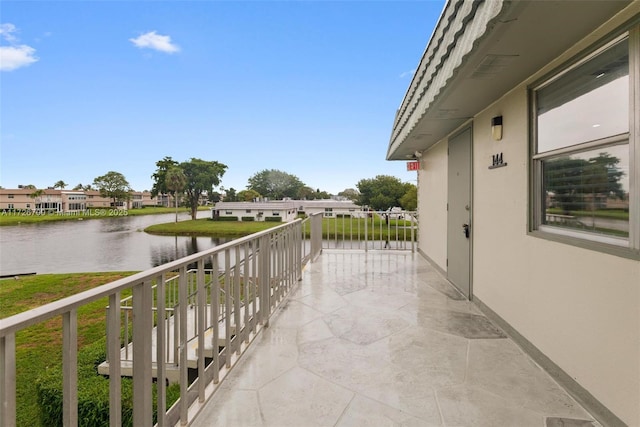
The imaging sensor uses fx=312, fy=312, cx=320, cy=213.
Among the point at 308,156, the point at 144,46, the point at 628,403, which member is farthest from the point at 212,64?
the point at 308,156

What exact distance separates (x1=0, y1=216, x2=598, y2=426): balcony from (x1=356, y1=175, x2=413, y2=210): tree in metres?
24.8

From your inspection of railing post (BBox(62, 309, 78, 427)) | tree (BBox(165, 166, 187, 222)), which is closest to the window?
railing post (BBox(62, 309, 78, 427))

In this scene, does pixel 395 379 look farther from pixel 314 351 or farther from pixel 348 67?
pixel 348 67

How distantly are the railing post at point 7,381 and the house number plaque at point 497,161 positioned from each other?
11.1 ft

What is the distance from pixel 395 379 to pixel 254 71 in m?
34.9

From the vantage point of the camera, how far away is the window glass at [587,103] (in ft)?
5.48

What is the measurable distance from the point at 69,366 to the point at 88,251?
132ft

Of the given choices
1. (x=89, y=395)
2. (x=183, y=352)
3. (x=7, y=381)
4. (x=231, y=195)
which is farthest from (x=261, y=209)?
(x=7, y=381)

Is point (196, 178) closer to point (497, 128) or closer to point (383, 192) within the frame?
point (383, 192)

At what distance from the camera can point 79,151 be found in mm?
54969

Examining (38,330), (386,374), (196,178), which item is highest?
(196,178)

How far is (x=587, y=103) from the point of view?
1.93 metres

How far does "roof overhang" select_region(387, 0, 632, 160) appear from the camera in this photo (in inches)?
60.7

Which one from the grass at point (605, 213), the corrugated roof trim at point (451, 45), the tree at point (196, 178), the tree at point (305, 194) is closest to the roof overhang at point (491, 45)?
the corrugated roof trim at point (451, 45)
